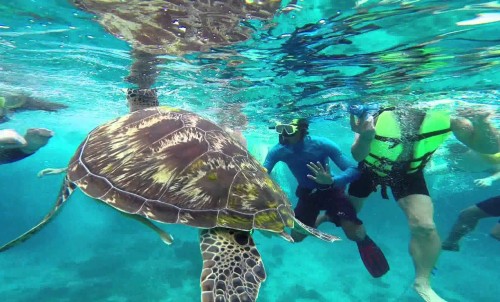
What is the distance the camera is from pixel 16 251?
72.1ft

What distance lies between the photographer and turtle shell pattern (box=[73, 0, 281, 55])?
215 inches

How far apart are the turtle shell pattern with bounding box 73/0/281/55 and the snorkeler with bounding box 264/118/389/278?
3.05 meters

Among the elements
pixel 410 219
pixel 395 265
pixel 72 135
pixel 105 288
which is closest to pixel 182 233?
pixel 105 288

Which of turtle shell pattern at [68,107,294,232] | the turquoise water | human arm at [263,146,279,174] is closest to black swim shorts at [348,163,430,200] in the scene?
human arm at [263,146,279,174]

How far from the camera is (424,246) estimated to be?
253 inches

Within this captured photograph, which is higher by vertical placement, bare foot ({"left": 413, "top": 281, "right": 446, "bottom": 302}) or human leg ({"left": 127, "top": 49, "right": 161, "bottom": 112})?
human leg ({"left": 127, "top": 49, "right": 161, "bottom": 112})

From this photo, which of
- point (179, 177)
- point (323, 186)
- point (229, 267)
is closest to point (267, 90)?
point (323, 186)

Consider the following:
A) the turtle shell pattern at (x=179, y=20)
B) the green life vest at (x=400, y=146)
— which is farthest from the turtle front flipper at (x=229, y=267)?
the green life vest at (x=400, y=146)

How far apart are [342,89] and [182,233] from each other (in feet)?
50.0

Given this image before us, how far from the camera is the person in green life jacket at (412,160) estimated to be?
643cm

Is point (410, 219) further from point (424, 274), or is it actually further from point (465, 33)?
point (465, 33)

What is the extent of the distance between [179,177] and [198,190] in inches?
11.2

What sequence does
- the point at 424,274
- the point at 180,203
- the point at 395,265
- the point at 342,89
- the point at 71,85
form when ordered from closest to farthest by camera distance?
1. the point at 180,203
2. the point at 424,274
3. the point at 342,89
4. the point at 71,85
5. the point at 395,265

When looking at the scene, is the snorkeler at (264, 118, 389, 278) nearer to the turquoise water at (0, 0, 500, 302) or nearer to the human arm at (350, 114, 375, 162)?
the human arm at (350, 114, 375, 162)
